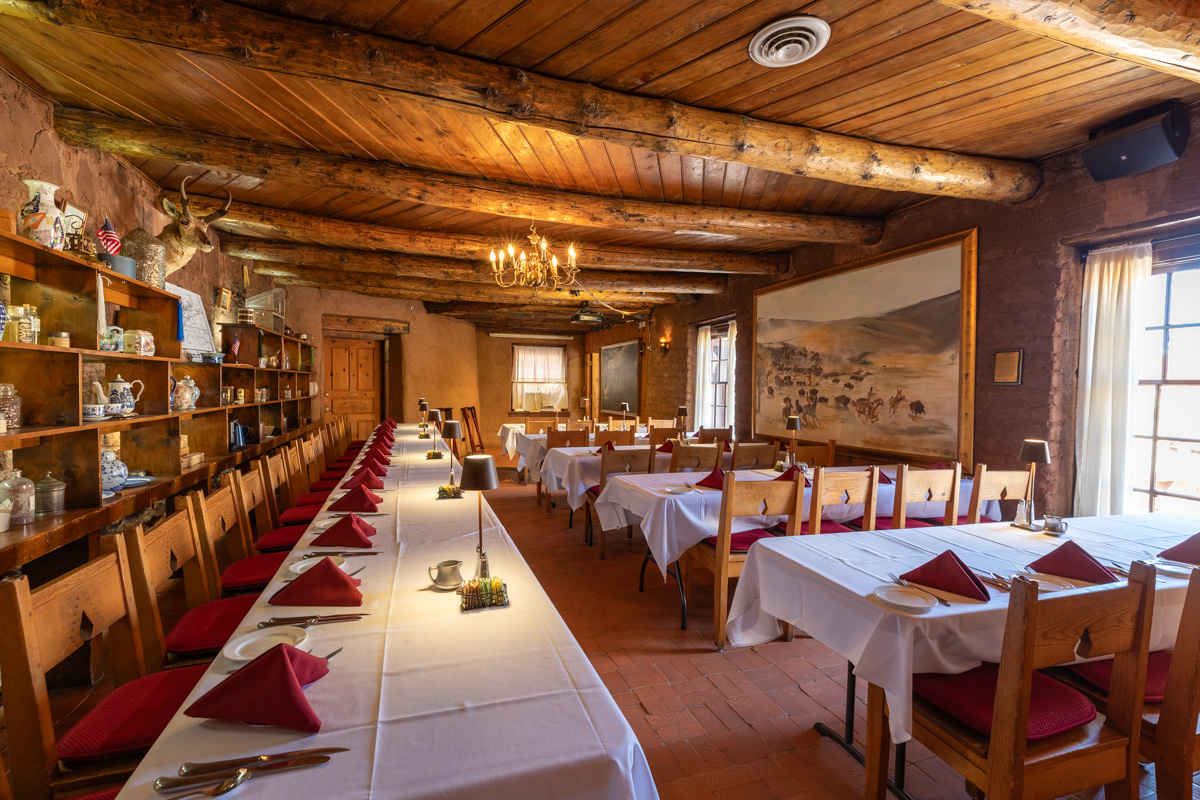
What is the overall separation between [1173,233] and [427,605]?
4355 millimetres

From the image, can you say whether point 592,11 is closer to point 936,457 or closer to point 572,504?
point 572,504

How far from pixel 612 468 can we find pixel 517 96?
9.13 ft

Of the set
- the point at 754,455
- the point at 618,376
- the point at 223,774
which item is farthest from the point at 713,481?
the point at 618,376

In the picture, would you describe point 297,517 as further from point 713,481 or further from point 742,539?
point 742,539

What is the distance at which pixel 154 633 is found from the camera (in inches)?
65.9

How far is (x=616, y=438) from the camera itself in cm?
545

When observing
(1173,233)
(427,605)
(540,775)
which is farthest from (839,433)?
(540,775)

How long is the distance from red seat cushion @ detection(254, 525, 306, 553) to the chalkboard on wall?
24.1 ft

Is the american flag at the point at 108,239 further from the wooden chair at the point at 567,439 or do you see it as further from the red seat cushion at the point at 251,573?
the wooden chair at the point at 567,439

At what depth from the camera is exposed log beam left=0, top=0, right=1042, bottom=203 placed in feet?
6.74

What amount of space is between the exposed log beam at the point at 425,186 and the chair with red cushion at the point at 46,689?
2.76 metres

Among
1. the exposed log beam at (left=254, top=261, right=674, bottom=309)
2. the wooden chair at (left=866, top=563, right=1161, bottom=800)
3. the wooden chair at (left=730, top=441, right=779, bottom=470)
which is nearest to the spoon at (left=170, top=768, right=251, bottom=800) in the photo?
the wooden chair at (left=866, top=563, right=1161, bottom=800)

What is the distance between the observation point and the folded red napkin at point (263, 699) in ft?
3.25

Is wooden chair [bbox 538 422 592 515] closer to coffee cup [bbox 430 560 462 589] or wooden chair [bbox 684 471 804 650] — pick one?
wooden chair [bbox 684 471 804 650]
